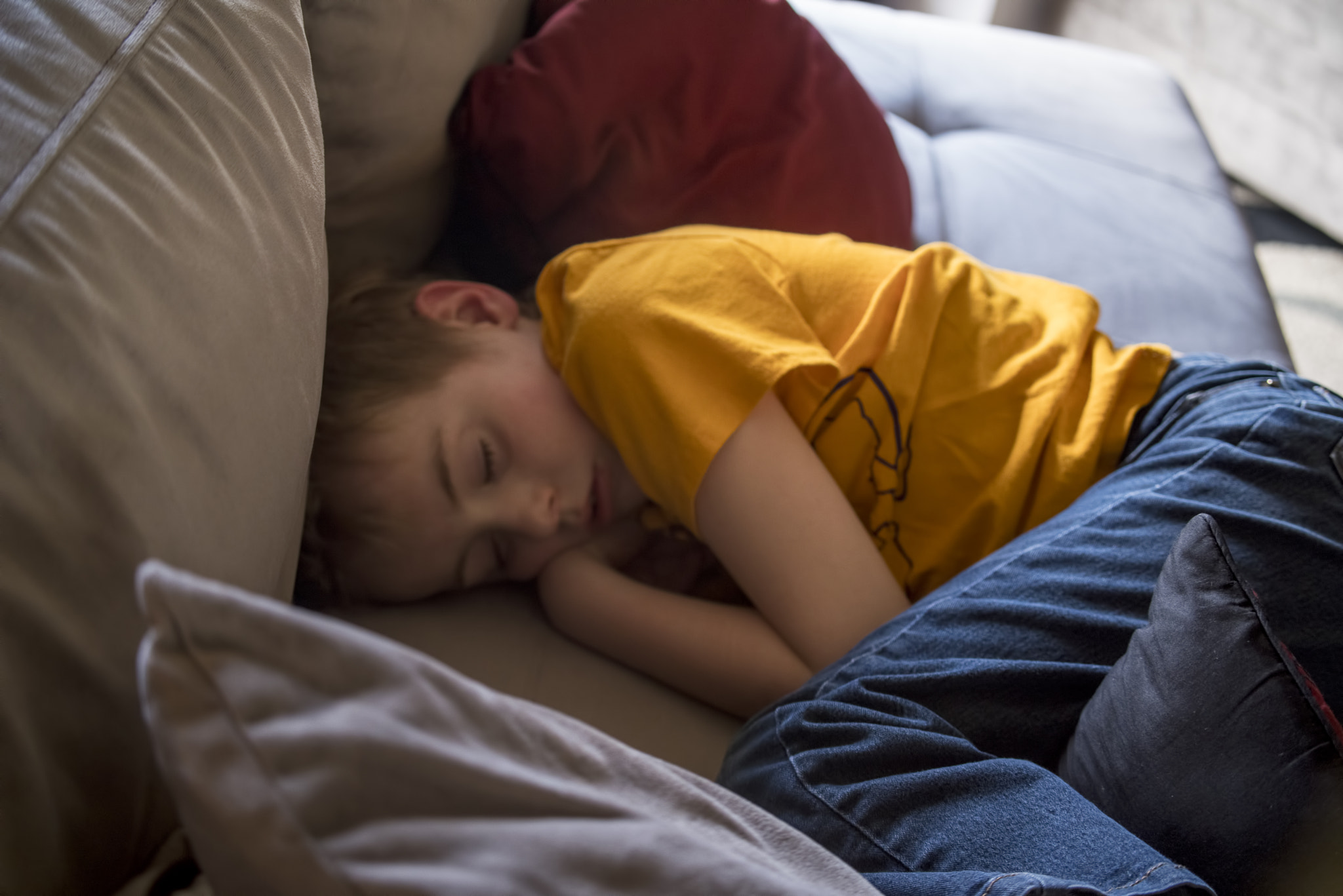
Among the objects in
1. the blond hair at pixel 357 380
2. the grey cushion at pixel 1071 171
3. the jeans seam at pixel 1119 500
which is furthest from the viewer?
the grey cushion at pixel 1071 171

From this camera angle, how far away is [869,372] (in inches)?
34.3

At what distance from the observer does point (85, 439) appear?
40 cm

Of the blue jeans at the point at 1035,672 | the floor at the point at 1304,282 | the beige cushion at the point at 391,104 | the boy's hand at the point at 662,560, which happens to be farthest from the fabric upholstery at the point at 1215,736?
the floor at the point at 1304,282

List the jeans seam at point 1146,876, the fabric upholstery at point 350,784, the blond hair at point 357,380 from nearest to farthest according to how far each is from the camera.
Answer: the fabric upholstery at point 350,784
the jeans seam at point 1146,876
the blond hair at point 357,380

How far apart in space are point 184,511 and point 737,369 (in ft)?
1.52

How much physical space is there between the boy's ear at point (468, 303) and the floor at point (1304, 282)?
1.56m

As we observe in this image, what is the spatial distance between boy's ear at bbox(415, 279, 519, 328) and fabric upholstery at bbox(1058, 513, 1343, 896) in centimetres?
65

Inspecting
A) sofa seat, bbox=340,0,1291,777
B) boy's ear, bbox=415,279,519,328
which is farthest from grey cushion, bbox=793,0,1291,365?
boy's ear, bbox=415,279,519,328

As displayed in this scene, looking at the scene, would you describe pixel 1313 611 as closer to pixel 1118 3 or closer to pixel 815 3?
pixel 815 3

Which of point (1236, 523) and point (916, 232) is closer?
point (1236, 523)

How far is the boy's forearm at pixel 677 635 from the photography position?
0.80m

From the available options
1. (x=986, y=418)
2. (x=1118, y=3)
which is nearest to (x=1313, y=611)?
(x=986, y=418)

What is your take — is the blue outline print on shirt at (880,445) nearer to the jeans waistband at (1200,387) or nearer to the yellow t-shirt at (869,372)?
the yellow t-shirt at (869,372)

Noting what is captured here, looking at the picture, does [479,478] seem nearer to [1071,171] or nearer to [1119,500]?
[1119,500]
